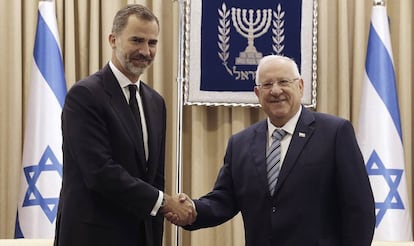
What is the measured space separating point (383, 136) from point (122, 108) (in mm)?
2527

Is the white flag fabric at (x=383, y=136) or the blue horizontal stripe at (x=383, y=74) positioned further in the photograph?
the blue horizontal stripe at (x=383, y=74)

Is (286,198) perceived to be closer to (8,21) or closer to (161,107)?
(161,107)

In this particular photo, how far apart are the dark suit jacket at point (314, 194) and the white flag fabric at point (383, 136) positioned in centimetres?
182

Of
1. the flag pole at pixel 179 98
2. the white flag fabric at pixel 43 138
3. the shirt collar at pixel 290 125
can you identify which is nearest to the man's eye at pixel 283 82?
the shirt collar at pixel 290 125

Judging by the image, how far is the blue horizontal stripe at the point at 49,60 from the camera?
5480 millimetres

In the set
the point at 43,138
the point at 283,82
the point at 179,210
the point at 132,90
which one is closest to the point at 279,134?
the point at 283,82

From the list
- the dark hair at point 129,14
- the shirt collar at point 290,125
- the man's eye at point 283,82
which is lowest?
the shirt collar at point 290,125

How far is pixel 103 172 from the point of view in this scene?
11.3ft

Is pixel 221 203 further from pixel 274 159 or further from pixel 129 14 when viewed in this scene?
pixel 129 14

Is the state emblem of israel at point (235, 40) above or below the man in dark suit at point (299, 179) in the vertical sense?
above

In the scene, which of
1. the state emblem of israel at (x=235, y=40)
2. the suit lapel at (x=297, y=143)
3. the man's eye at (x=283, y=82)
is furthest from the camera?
the state emblem of israel at (x=235, y=40)

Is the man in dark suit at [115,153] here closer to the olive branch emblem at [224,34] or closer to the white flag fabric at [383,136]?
the olive branch emblem at [224,34]

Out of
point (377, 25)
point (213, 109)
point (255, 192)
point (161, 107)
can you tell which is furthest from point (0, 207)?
point (377, 25)

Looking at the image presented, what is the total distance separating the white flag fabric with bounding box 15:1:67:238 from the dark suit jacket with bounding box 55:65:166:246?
181 cm
